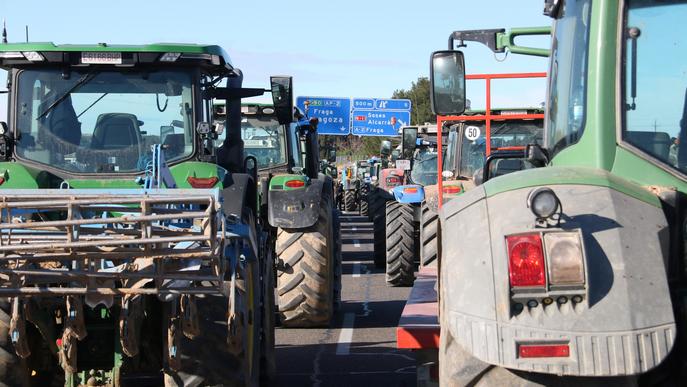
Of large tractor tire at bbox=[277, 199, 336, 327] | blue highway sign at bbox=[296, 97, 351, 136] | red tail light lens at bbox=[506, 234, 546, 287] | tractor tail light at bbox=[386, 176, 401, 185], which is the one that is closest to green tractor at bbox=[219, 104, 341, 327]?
large tractor tire at bbox=[277, 199, 336, 327]

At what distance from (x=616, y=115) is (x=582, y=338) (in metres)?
1.11

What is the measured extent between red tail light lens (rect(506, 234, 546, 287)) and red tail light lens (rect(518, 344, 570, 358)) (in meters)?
0.21

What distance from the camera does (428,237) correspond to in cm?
1174

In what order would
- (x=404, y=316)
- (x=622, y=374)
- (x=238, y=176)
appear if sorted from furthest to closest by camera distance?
(x=238, y=176) → (x=404, y=316) → (x=622, y=374)

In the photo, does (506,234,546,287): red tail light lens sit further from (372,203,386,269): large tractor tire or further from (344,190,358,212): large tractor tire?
(344,190,358,212): large tractor tire

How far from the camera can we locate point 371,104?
112 ft

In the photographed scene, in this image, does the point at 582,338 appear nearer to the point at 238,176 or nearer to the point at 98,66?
the point at 238,176

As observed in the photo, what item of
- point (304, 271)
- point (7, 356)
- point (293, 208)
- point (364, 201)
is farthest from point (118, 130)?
point (364, 201)

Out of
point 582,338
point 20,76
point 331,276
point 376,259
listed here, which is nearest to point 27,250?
point 582,338

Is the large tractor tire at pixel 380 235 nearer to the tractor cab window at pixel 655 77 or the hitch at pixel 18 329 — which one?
the hitch at pixel 18 329

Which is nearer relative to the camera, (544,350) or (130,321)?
(544,350)

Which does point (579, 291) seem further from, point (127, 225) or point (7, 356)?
point (7, 356)

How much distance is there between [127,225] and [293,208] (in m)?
4.41

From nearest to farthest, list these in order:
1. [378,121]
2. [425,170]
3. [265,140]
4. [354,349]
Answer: [354,349]
[265,140]
[425,170]
[378,121]
